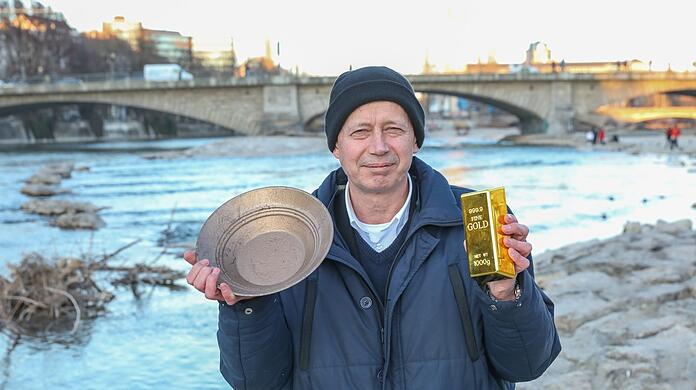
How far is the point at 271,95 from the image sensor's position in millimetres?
48250

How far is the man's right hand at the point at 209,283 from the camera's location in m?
2.04

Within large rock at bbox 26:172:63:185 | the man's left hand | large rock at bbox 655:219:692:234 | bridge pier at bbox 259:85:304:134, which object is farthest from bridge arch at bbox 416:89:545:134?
the man's left hand

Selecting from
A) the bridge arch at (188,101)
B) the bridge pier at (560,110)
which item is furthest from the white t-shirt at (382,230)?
the bridge pier at (560,110)

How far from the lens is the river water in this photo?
21.3ft

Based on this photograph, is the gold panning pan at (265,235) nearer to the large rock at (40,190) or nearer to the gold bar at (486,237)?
the gold bar at (486,237)

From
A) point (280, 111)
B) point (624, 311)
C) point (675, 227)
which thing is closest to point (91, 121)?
point (280, 111)

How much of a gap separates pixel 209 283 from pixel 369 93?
2.26ft

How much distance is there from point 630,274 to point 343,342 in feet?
19.1

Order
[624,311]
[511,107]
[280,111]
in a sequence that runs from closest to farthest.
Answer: [624,311]
[280,111]
[511,107]

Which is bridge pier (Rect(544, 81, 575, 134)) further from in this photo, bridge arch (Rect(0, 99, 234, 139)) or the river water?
bridge arch (Rect(0, 99, 234, 139))

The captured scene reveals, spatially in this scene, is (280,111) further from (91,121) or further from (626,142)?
(91,121)

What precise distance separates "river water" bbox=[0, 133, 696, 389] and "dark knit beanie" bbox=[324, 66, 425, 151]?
4.08 m

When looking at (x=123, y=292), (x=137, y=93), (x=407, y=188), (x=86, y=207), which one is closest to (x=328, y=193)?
(x=407, y=188)

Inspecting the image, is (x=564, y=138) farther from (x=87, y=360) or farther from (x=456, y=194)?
(x=456, y=194)
